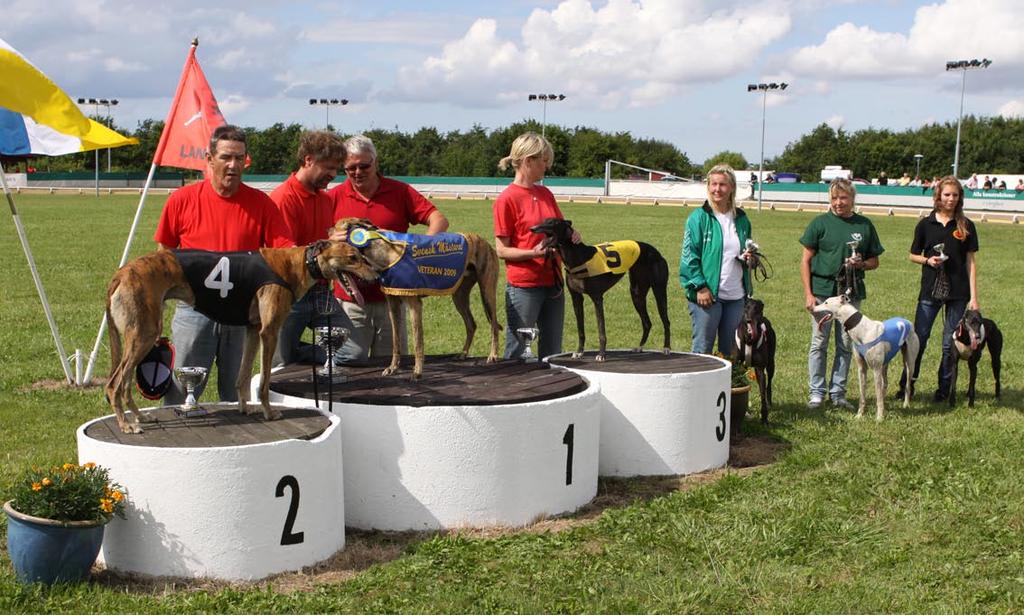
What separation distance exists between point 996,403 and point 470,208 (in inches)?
1554

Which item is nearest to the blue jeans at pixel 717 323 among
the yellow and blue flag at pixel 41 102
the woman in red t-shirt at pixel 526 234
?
the woman in red t-shirt at pixel 526 234

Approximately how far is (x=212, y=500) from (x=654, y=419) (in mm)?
3307

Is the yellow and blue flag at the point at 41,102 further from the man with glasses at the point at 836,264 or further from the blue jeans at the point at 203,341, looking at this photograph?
the man with glasses at the point at 836,264

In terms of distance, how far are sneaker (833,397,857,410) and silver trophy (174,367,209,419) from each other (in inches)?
239

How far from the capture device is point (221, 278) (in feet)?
17.2

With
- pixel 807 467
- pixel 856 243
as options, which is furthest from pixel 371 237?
pixel 856 243

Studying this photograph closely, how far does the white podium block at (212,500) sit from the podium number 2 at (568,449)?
1.63m

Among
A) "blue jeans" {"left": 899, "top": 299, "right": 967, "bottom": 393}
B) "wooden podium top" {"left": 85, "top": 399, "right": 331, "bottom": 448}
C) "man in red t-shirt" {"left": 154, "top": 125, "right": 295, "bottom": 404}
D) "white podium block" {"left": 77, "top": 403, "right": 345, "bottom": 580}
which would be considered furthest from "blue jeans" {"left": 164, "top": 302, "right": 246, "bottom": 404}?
"blue jeans" {"left": 899, "top": 299, "right": 967, "bottom": 393}

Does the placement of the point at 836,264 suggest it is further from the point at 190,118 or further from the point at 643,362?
the point at 190,118

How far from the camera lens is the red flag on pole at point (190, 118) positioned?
27.6 ft

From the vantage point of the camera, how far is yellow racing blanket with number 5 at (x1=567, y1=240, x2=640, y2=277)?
23.1 ft

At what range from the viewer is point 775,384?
10273mm

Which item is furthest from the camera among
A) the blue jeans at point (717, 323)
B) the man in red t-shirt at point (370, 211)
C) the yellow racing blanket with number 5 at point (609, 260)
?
the blue jeans at point (717, 323)

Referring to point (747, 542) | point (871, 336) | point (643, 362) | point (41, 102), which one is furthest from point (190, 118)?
point (871, 336)
